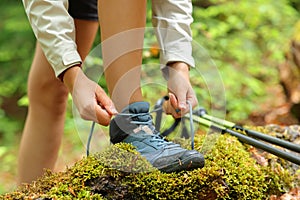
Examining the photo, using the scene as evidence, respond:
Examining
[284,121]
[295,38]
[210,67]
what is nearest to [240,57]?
[295,38]

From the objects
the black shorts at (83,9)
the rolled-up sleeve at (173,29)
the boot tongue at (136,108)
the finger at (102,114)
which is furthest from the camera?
the black shorts at (83,9)

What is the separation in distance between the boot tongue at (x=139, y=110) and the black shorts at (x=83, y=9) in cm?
54

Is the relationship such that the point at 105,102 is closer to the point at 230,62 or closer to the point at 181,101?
the point at 181,101

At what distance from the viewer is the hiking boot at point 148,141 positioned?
3.75ft

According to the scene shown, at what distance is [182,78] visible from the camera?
1.29 m

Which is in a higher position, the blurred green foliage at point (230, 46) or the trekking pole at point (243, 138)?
the trekking pole at point (243, 138)

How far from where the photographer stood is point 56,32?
115 cm

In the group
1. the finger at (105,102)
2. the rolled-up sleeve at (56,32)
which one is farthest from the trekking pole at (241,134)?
the rolled-up sleeve at (56,32)

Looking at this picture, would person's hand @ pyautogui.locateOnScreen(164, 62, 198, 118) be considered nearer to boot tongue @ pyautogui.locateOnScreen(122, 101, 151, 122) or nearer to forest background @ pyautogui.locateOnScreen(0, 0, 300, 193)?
boot tongue @ pyautogui.locateOnScreen(122, 101, 151, 122)

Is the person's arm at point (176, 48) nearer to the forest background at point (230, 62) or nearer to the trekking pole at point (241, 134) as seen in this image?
the trekking pole at point (241, 134)

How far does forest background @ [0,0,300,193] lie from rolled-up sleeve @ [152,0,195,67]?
1561 mm

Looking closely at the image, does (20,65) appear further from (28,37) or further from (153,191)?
(153,191)

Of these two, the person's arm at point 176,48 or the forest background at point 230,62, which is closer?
the person's arm at point 176,48

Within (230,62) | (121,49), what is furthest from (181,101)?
(230,62)
